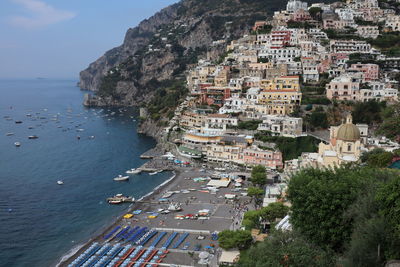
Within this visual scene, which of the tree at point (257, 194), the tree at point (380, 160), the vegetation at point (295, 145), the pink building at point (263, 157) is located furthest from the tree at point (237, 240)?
the vegetation at point (295, 145)

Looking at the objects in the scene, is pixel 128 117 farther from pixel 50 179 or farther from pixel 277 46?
pixel 50 179

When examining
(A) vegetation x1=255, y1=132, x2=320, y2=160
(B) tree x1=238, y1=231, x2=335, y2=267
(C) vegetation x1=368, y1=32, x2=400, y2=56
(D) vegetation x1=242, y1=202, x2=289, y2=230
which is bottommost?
(D) vegetation x1=242, y1=202, x2=289, y2=230

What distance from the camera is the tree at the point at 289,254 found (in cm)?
1655

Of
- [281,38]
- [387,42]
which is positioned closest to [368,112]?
[387,42]

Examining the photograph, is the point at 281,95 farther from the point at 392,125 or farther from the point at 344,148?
the point at 344,148

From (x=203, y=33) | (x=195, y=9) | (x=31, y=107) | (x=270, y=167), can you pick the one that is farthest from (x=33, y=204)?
(x=195, y=9)

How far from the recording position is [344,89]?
5766cm

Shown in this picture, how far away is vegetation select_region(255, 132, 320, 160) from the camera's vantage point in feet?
164

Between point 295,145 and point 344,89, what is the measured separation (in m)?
14.4

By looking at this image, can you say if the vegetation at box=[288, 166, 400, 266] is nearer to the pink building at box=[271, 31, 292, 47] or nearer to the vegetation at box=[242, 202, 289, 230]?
the vegetation at box=[242, 202, 289, 230]

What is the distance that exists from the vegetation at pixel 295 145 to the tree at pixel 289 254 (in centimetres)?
3235

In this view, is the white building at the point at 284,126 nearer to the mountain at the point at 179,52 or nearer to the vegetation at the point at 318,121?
the vegetation at the point at 318,121

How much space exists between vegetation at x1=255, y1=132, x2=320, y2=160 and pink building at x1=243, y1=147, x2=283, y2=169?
1.35 meters

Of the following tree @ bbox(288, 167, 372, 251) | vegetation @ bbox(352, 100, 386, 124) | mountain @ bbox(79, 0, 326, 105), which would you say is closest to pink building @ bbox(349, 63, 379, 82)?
vegetation @ bbox(352, 100, 386, 124)
